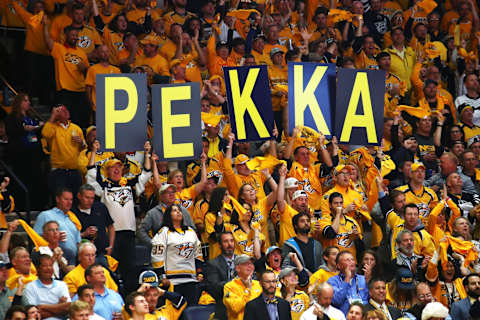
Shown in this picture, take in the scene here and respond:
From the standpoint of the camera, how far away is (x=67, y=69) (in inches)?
574

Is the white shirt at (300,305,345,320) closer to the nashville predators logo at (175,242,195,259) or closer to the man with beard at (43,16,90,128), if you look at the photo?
the nashville predators logo at (175,242,195,259)

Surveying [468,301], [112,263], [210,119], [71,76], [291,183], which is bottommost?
[468,301]

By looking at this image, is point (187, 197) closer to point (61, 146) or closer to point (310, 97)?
point (61, 146)

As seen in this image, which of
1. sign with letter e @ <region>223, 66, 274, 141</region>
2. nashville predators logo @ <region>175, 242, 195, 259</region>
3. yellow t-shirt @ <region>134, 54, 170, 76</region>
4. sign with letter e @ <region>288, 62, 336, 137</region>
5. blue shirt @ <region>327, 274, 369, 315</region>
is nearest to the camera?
blue shirt @ <region>327, 274, 369, 315</region>

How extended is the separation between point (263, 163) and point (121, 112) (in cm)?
180

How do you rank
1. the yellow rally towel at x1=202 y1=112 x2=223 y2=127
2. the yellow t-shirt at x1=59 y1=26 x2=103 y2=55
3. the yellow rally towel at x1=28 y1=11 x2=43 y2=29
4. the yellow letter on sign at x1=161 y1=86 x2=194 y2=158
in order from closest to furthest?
the yellow letter on sign at x1=161 y1=86 x2=194 y2=158 → the yellow rally towel at x1=202 y1=112 x2=223 y2=127 → the yellow rally towel at x1=28 y1=11 x2=43 y2=29 → the yellow t-shirt at x1=59 y1=26 x2=103 y2=55

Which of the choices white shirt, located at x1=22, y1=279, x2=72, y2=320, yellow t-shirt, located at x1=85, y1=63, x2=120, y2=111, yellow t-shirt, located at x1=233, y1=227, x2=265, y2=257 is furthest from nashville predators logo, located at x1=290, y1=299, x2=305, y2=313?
yellow t-shirt, located at x1=85, y1=63, x2=120, y2=111

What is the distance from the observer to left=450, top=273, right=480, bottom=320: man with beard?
12305 mm

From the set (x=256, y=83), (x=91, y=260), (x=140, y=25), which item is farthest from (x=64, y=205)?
(x=140, y=25)

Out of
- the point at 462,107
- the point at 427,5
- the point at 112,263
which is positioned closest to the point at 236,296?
the point at 112,263

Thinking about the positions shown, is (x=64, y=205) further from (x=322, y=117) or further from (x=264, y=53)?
(x=264, y=53)

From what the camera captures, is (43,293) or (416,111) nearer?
(43,293)

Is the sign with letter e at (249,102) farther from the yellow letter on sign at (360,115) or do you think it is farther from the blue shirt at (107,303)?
the blue shirt at (107,303)

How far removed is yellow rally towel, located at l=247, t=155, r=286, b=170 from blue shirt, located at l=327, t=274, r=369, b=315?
6.85ft
